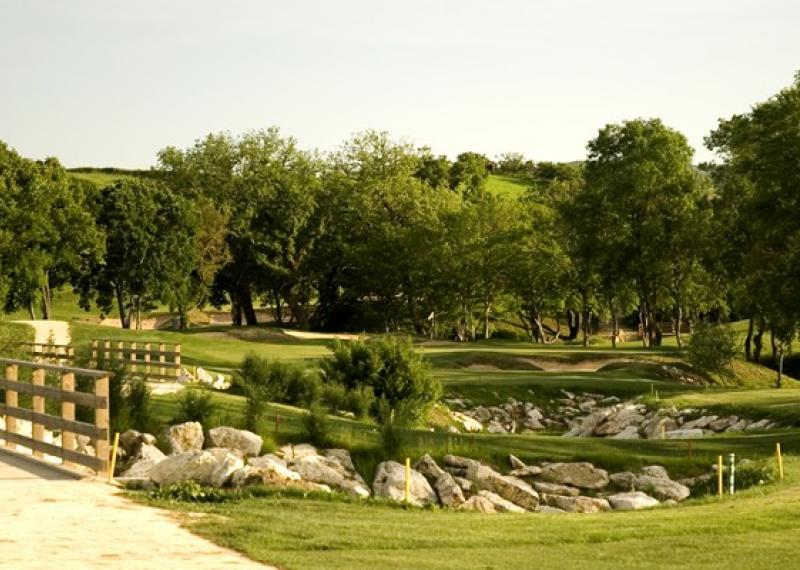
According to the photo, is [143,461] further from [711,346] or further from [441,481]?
[711,346]

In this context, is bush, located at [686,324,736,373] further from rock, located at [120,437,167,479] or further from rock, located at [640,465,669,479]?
rock, located at [120,437,167,479]

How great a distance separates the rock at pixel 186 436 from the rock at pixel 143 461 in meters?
0.70

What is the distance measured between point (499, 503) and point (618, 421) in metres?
17.7

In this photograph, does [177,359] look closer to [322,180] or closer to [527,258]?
[527,258]

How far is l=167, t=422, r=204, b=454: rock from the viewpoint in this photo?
64.9 ft

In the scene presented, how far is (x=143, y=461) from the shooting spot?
17.0 m

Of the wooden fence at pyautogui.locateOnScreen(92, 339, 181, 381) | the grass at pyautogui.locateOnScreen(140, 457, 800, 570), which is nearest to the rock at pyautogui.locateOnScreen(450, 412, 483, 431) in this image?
the wooden fence at pyautogui.locateOnScreen(92, 339, 181, 381)

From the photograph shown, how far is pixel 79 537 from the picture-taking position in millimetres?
11422

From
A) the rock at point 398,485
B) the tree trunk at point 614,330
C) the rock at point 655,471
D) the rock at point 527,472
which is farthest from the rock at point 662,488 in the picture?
the tree trunk at point 614,330

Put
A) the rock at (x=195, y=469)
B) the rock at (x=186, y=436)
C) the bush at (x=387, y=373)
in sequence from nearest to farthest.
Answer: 1. the rock at (x=195, y=469)
2. the rock at (x=186, y=436)
3. the bush at (x=387, y=373)

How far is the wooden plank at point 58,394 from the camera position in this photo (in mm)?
15102

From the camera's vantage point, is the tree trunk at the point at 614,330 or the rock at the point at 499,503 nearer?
the rock at the point at 499,503

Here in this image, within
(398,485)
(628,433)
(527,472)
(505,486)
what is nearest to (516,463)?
(527,472)

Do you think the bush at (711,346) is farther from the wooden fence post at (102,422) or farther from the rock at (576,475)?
the wooden fence post at (102,422)
